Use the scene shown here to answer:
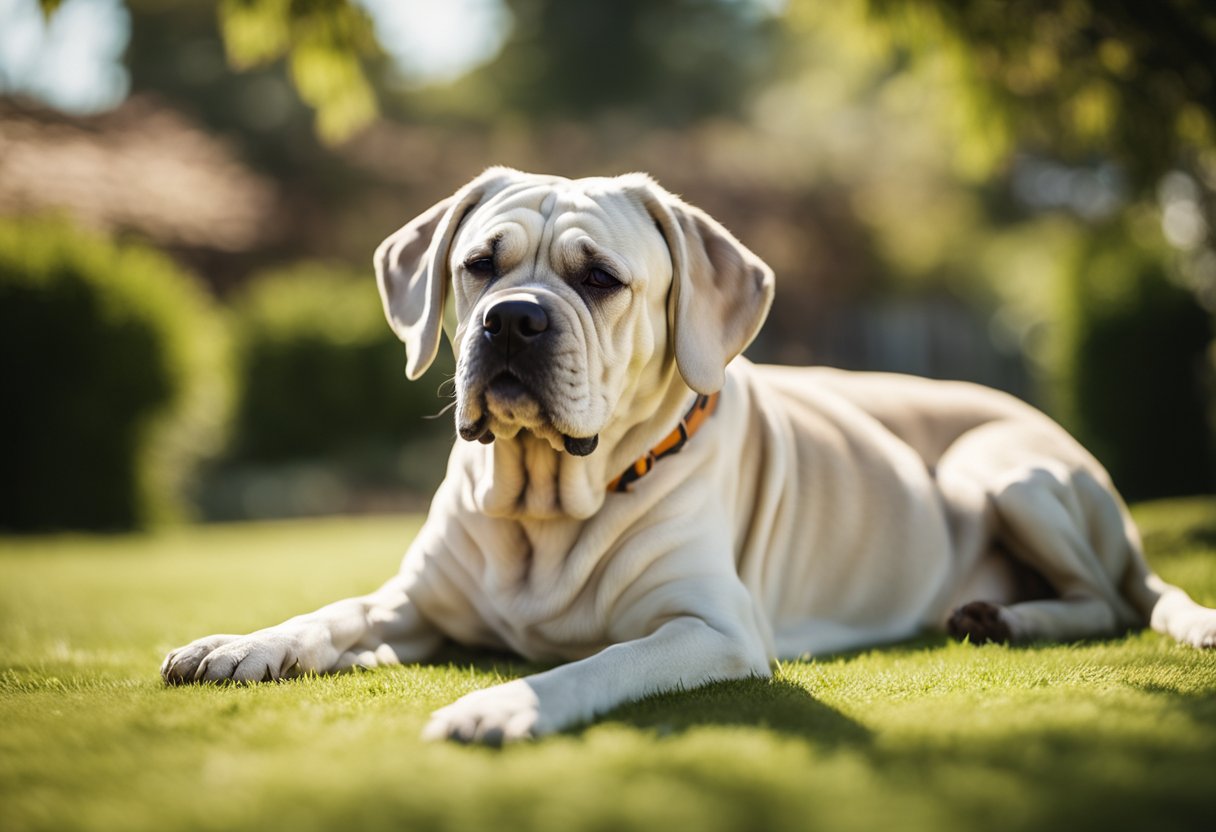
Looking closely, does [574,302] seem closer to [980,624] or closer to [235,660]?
[235,660]

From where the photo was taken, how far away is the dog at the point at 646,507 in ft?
8.86

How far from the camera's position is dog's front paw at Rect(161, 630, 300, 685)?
2.56 m

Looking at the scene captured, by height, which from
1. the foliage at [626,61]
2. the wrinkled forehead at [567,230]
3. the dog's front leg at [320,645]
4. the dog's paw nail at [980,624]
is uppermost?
the foliage at [626,61]

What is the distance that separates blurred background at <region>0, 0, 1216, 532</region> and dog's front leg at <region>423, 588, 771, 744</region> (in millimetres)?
1767

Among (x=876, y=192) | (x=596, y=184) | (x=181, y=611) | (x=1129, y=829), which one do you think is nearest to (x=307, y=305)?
(x=181, y=611)

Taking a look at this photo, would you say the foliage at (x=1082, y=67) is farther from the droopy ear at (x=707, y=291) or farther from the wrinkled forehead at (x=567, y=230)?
the wrinkled forehead at (x=567, y=230)

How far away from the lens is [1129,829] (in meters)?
1.49

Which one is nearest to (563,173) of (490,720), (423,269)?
(423,269)

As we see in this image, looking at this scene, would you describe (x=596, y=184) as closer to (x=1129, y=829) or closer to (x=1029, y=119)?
(x=1129, y=829)

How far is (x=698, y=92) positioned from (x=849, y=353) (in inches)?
451

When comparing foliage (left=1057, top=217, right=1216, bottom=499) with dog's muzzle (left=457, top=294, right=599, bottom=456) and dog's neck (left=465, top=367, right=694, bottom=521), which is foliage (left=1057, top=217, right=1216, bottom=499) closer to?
dog's neck (left=465, top=367, right=694, bottom=521)

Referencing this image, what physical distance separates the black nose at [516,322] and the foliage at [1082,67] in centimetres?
445

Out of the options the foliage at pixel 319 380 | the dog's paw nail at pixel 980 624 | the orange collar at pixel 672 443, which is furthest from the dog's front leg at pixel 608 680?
the foliage at pixel 319 380

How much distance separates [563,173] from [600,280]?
745 inches
